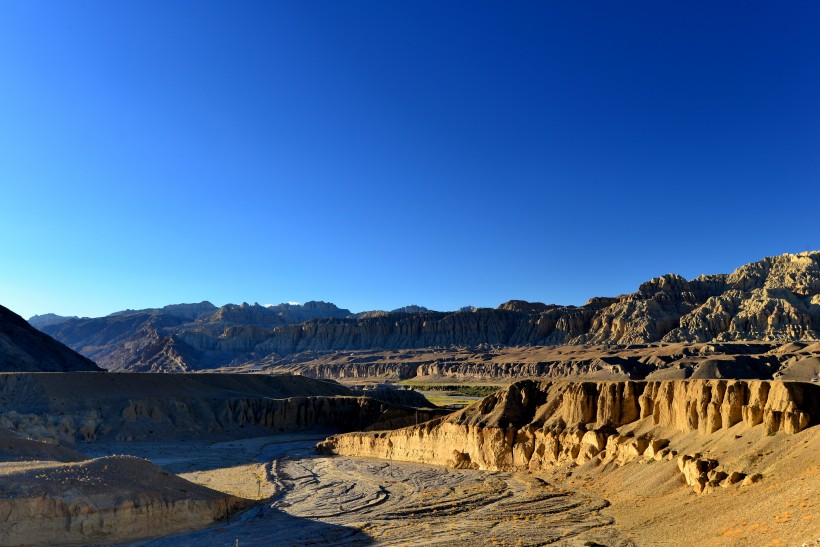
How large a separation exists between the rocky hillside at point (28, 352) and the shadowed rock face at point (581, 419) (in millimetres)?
70920

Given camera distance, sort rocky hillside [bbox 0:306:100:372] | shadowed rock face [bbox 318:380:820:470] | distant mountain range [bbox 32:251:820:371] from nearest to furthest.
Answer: shadowed rock face [bbox 318:380:820:470]
rocky hillside [bbox 0:306:100:372]
distant mountain range [bbox 32:251:820:371]

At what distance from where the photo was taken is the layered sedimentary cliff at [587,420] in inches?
1000

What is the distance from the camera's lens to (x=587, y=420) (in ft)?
112

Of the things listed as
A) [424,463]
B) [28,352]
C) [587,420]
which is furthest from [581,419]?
[28,352]

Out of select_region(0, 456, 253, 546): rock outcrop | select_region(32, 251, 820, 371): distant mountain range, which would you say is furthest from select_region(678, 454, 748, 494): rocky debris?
select_region(32, 251, 820, 371): distant mountain range

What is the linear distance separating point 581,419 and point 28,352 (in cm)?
9955

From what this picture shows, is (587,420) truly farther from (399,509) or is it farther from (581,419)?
(399,509)

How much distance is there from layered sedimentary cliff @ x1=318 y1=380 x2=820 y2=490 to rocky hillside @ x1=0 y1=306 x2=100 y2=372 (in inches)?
2805

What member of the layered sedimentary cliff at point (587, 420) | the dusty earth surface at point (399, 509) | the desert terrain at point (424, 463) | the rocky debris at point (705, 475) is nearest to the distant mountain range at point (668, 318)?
the desert terrain at point (424, 463)

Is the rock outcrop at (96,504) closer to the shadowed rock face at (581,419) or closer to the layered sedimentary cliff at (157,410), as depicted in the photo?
the shadowed rock face at (581,419)

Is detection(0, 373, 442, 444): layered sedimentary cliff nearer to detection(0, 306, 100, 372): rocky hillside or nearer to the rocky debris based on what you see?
detection(0, 306, 100, 372): rocky hillside

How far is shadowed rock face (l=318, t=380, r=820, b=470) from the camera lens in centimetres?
2556

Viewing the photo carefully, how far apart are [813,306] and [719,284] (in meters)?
33.0

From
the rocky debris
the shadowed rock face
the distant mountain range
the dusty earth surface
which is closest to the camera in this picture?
the rocky debris
